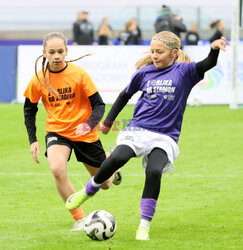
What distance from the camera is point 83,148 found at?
6590mm

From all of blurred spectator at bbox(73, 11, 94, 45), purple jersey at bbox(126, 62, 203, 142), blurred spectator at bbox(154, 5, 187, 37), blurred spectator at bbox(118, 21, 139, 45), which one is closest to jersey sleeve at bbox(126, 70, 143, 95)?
purple jersey at bbox(126, 62, 203, 142)

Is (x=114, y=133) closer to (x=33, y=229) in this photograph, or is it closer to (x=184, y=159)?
(x=184, y=159)

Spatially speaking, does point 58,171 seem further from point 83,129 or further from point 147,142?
point 147,142

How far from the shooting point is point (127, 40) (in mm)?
21859

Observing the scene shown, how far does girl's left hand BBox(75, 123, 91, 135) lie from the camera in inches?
251

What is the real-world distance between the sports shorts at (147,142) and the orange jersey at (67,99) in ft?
2.45

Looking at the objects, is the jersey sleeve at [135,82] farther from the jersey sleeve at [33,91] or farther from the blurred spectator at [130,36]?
the blurred spectator at [130,36]

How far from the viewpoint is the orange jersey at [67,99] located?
6488 mm

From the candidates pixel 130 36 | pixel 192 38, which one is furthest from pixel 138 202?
pixel 192 38

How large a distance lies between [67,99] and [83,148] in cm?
50

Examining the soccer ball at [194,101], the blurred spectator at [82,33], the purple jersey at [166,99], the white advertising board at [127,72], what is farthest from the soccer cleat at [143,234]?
the blurred spectator at [82,33]

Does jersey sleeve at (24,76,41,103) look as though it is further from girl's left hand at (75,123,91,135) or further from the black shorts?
girl's left hand at (75,123,91,135)

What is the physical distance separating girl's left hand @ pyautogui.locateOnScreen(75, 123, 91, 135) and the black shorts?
0.15 meters

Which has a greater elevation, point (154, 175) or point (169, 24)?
point (169, 24)
